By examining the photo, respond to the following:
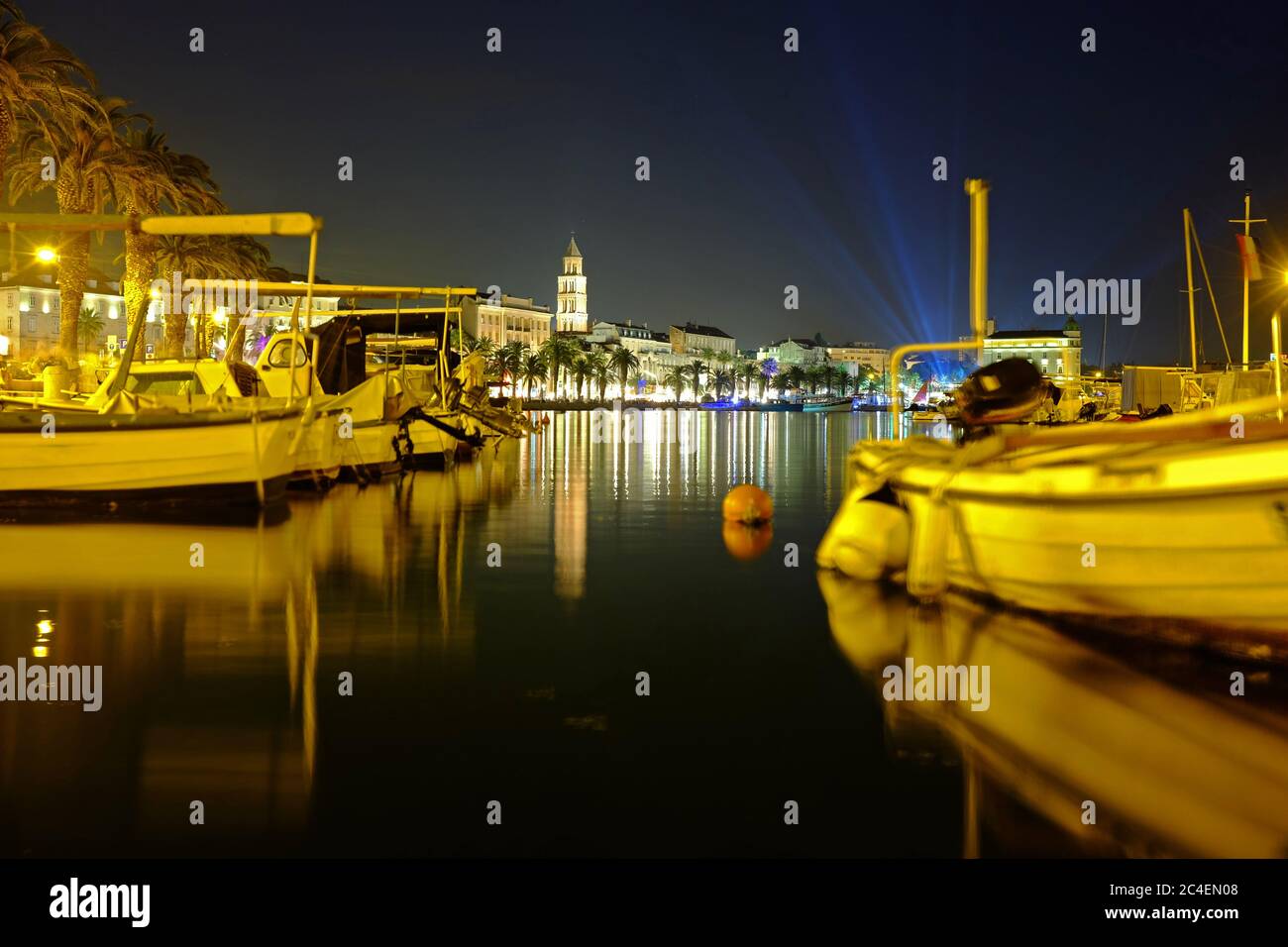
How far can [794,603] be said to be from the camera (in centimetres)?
943

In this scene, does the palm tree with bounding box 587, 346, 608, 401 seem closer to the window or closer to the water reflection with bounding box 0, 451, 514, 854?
the window

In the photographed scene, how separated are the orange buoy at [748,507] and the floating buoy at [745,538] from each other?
0.09 meters

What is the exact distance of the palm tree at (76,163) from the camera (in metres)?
31.3

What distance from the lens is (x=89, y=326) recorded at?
137875 millimetres

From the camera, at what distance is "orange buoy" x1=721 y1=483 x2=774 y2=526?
599 inches

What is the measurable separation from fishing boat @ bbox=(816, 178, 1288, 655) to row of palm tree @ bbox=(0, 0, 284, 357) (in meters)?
Result: 15.5

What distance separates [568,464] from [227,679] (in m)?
21.9

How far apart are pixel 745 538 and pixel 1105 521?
6.35 metres

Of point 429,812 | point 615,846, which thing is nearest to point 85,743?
point 429,812

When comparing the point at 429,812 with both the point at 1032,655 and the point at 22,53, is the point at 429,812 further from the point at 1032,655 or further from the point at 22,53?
the point at 22,53

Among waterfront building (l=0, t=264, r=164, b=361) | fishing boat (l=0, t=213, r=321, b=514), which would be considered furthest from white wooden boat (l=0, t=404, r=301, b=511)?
waterfront building (l=0, t=264, r=164, b=361)

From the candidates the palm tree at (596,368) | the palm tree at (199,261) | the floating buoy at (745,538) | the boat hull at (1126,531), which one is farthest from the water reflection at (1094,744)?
the palm tree at (596,368)
